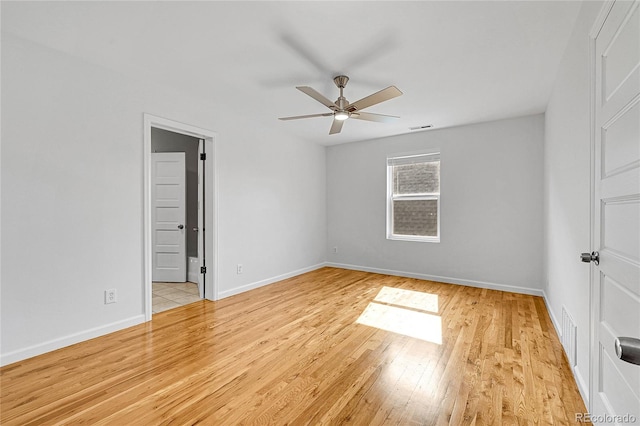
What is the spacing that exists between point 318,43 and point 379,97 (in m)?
0.71

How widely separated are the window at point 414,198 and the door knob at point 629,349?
4.42 metres

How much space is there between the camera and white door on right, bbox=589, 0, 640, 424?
1090mm

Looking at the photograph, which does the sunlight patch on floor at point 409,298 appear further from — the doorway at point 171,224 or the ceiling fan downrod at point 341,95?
the doorway at point 171,224

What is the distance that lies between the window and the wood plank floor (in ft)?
5.92

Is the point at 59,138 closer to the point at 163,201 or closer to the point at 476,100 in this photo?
the point at 163,201

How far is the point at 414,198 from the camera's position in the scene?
202 inches

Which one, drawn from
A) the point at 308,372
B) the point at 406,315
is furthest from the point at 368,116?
the point at 308,372

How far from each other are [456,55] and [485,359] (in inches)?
101

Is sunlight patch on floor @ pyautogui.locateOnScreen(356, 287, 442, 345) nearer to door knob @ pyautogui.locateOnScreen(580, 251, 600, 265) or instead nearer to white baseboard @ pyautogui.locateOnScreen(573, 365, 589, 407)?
white baseboard @ pyautogui.locateOnScreen(573, 365, 589, 407)

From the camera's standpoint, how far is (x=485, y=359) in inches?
90.8

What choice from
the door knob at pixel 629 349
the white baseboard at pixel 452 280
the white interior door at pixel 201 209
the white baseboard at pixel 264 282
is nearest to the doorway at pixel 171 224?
the white interior door at pixel 201 209

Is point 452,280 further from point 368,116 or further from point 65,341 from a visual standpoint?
point 65,341

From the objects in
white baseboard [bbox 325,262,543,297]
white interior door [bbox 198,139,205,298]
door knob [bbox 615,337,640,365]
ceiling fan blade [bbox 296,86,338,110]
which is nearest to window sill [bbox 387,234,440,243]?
white baseboard [bbox 325,262,543,297]

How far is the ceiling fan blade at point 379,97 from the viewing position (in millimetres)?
2513
